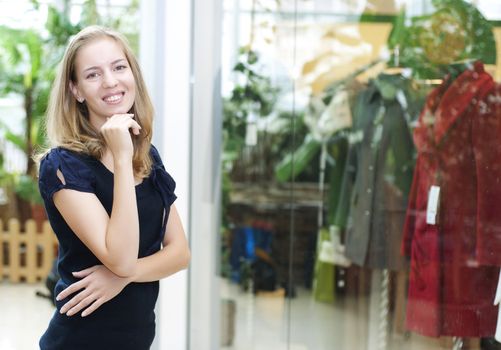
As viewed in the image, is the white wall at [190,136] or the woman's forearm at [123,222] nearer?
the woman's forearm at [123,222]

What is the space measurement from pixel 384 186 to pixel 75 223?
1312mm

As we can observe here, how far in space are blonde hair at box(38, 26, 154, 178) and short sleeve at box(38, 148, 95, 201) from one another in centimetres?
3

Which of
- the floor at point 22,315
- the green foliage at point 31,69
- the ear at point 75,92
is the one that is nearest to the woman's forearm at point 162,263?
the ear at point 75,92

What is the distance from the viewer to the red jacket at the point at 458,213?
1.97 meters

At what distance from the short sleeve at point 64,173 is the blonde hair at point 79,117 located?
3 cm

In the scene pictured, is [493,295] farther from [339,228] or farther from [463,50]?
[339,228]

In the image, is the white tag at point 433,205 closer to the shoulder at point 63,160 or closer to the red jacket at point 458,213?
the red jacket at point 458,213

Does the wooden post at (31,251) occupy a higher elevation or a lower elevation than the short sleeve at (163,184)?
lower

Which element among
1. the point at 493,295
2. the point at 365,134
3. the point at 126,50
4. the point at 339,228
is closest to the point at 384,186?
the point at 365,134

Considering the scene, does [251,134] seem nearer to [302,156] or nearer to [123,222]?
[302,156]

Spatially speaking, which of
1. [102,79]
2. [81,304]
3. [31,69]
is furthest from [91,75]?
[31,69]

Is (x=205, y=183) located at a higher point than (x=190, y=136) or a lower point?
lower

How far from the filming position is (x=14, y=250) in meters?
6.59

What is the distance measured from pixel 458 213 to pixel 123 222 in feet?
3.41
